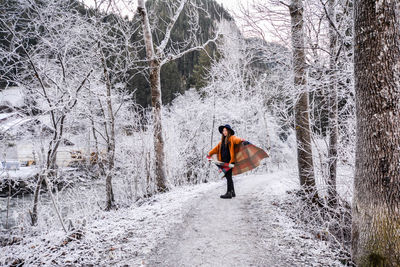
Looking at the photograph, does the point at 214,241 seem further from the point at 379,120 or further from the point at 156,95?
the point at 156,95

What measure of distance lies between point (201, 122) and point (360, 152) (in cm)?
1386

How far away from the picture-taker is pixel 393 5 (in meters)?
2.58

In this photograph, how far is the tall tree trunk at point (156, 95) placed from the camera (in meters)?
7.88

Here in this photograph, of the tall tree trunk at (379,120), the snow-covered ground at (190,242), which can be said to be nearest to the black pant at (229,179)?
the snow-covered ground at (190,242)

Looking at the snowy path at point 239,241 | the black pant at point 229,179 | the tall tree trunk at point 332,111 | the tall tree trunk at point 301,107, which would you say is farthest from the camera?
the black pant at point 229,179

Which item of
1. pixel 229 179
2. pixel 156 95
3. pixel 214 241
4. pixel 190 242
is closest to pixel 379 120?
pixel 214 241

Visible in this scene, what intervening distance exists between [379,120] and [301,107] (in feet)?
11.0

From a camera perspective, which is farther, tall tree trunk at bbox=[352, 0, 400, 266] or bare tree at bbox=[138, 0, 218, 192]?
bare tree at bbox=[138, 0, 218, 192]

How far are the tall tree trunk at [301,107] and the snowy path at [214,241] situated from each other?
1.70 metres

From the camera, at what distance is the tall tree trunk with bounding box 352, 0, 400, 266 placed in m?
2.63

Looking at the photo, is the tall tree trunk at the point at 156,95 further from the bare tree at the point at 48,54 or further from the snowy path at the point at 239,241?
the snowy path at the point at 239,241

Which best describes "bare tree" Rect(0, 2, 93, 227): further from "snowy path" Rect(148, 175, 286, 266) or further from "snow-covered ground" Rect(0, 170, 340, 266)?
"snowy path" Rect(148, 175, 286, 266)

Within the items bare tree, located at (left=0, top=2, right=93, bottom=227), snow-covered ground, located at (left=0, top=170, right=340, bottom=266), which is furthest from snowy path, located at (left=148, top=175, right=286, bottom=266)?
bare tree, located at (left=0, top=2, right=93, bottom=227)

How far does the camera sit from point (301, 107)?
5.97 metres
